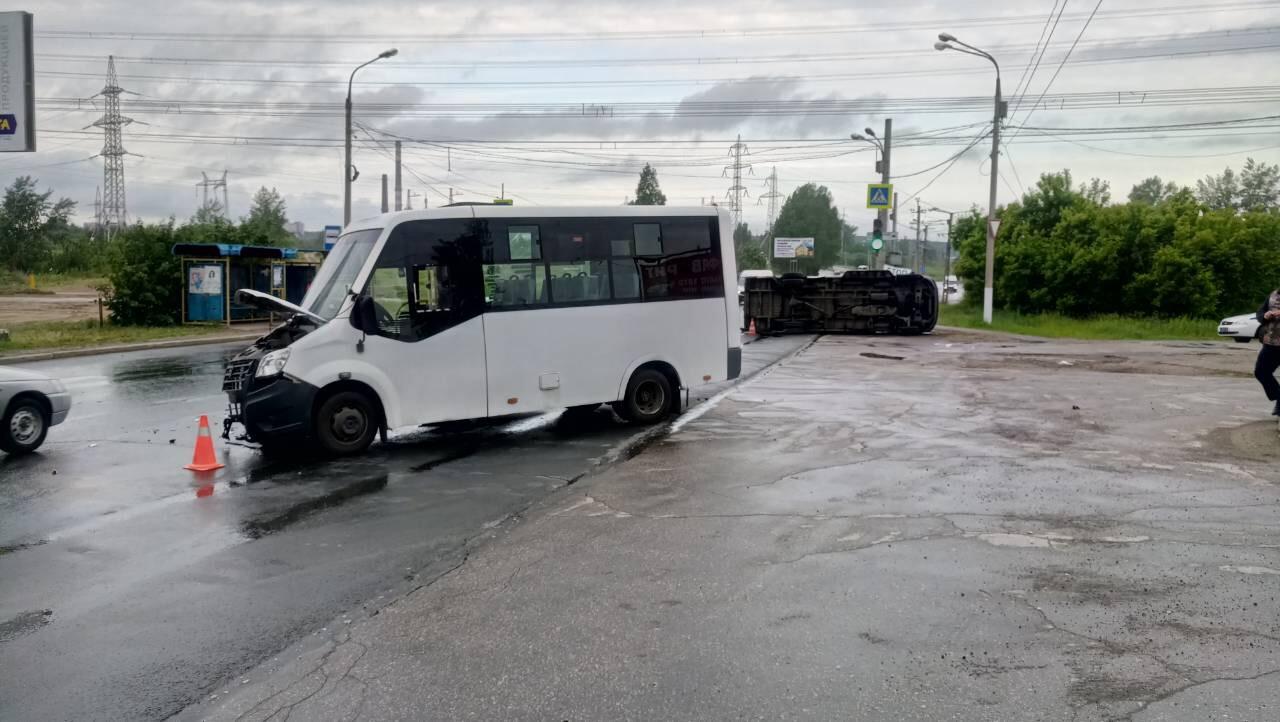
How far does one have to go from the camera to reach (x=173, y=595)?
5.64m

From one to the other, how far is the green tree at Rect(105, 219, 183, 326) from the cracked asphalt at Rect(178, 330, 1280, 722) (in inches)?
896

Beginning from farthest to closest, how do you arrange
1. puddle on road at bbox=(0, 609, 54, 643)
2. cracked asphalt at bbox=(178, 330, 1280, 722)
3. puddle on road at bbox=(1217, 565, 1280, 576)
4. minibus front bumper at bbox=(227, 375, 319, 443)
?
minibus front bumper at bbox=(227, 375, 319, 443)
puddle on road at bbox=(1217, 565, 1280, 576)
puddle on road at bbox=(0, 609, 54, 643)
cracked asphalt at bbox=(178, 330, 1280, 722)

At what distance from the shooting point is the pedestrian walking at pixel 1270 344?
37.2 ft

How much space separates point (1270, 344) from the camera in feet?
37.9

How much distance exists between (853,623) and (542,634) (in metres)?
1.64

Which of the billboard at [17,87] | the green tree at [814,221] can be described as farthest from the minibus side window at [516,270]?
the green tree at [814,221]

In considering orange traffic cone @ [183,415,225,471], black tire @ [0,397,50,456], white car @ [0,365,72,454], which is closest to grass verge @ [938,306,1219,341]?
orange traffic cone @ [183,415,225,471]

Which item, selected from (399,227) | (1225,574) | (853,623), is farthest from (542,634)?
(399,227)

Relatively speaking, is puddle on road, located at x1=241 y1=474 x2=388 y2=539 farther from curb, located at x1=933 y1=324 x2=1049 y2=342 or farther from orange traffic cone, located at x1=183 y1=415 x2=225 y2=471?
curb, located at x1=933 y1=324 x2=1049 y2=342

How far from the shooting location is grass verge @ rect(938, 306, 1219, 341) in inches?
1250

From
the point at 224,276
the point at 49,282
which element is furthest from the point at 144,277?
the point at 49,282

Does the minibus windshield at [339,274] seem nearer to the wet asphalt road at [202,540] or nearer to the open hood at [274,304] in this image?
the open hood at [274,304]

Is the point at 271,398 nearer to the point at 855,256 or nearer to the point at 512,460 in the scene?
the point at 512,460

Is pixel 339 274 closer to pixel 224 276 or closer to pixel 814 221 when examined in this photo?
pixel 224 276
